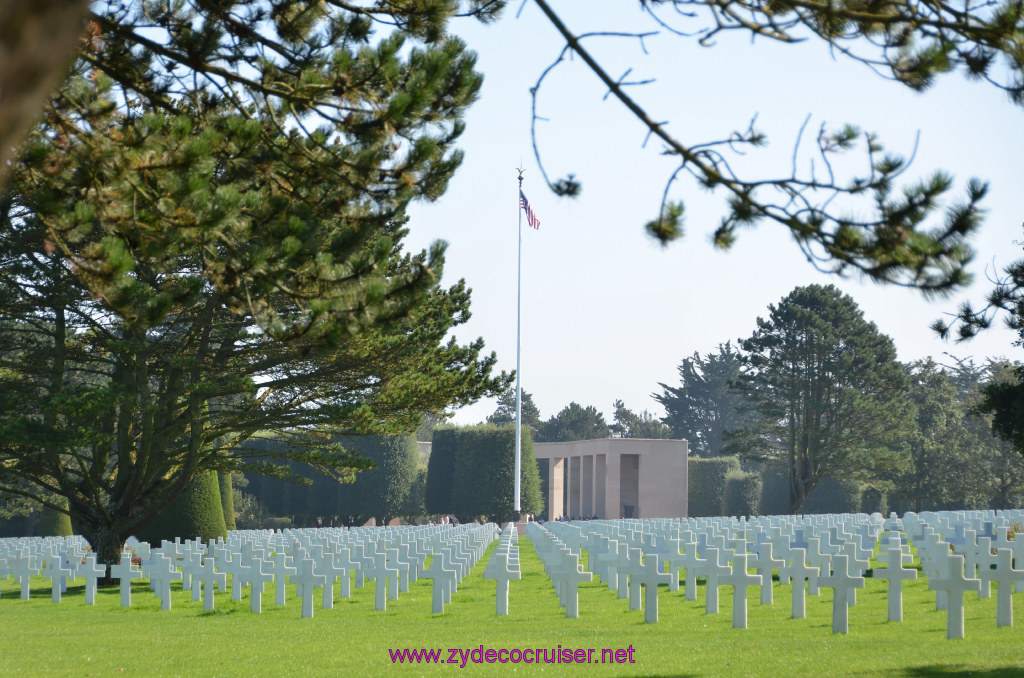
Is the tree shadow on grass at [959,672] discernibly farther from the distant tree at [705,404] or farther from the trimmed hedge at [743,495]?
the distant tree at [705,404]

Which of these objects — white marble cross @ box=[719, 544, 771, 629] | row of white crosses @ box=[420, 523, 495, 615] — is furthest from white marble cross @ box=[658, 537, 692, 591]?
row of white crosses @ box=[420, 523, 495, 615]

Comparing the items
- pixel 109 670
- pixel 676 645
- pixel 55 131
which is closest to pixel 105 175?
pixel 55 131

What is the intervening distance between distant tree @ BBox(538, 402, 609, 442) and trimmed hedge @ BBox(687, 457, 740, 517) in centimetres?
Result: 2018

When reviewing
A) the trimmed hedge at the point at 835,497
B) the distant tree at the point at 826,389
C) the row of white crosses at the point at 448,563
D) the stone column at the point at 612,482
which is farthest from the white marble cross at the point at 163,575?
the trimmed hedge at the point at 835,497

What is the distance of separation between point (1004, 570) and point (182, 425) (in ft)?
44.2

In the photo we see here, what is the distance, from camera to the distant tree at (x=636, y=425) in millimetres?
74562

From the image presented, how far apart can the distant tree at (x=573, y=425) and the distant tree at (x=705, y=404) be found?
22.0 feet

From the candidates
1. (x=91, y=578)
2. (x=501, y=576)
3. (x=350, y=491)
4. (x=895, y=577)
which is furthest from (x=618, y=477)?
(x=895, y=577)

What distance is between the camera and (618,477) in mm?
46344

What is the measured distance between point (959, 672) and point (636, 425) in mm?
69110

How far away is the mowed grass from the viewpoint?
309 inches

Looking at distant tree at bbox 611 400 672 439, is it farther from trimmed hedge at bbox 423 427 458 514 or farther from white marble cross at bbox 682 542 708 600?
white marble cross at bbox 682 542 708 600

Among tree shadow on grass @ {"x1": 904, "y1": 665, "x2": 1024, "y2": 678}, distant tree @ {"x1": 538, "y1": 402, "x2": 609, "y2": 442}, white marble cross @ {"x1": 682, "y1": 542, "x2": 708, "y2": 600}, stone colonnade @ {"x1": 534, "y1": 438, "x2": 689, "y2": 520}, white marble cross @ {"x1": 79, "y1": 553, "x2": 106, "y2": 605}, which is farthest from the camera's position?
distant tree @ {"x1": 538, "y1": 402, "x2": 609, "y2": 442}

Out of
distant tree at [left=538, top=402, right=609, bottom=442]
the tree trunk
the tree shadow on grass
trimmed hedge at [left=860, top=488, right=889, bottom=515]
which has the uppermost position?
distant tree at [left=538, top=402, right=609, bottom=442]
